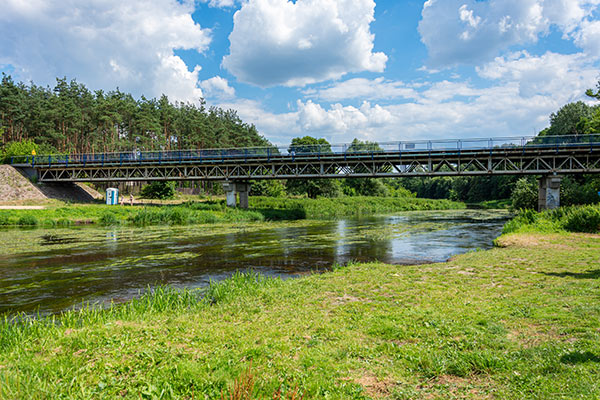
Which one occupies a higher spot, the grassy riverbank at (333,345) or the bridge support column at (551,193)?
the bridge support column at (551,193)

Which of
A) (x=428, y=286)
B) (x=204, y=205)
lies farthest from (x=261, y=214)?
(x=428, y=286)

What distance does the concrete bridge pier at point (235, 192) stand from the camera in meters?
50.7

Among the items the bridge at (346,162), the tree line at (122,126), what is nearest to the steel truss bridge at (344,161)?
the bridge at (346,162)

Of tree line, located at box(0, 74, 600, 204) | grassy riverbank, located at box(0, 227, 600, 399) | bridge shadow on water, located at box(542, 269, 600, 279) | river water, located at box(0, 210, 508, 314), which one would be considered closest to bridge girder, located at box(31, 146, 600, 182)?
tree line, located at box(0, 74, 600, 204)

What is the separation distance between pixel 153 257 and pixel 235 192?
106 ft

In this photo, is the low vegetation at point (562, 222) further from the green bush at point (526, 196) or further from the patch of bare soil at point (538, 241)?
the green bush at point (526, 196)

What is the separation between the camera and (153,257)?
1917 centimetres

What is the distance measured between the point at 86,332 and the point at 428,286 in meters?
9.03

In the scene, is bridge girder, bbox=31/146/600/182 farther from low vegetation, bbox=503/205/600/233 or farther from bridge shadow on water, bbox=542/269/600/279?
bridge shadow on water, bbox=542/269/600/279

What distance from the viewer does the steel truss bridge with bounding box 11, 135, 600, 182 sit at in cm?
4150

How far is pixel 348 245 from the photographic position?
79.7 ft

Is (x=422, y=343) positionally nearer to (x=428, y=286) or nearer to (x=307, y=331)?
(x=307, y=331)

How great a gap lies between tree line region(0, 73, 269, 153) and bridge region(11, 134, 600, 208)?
57.0 ft

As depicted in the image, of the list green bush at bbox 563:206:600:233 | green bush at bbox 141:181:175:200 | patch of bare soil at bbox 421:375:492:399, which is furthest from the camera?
green bush at bbox 141:181:175:200
